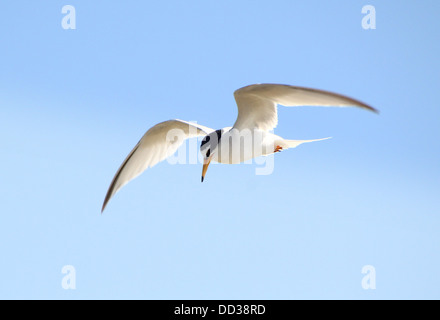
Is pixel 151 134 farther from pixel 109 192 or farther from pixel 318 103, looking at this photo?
pixel 318 103

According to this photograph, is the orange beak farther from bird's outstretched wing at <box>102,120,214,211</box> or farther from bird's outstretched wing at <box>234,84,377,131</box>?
bird's outstretched wing at <box>102,120,214,211</box>

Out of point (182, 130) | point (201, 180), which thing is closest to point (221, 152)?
point (201, 180)

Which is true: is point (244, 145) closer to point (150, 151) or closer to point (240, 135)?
point (240, 135)

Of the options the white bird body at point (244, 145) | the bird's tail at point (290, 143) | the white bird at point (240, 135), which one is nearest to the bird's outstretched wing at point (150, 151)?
the white bird at point (240, 135)

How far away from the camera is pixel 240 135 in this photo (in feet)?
28.5

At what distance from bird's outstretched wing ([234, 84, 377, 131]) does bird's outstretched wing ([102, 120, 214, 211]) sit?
100 cm

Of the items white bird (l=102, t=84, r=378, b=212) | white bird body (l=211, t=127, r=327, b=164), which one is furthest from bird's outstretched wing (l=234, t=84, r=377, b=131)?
white bird body (l=211, t=127, r=327, b=164)

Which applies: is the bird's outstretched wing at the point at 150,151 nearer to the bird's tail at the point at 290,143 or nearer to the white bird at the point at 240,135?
the white bird at the point at 240,135

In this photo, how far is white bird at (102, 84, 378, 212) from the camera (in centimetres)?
779

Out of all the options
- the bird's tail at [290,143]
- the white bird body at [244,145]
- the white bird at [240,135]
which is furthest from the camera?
the bird's tail at [290,143]

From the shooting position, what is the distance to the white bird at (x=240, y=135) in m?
7.79

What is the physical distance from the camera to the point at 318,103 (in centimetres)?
721

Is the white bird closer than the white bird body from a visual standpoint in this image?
Yes

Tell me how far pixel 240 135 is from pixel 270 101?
71cm
